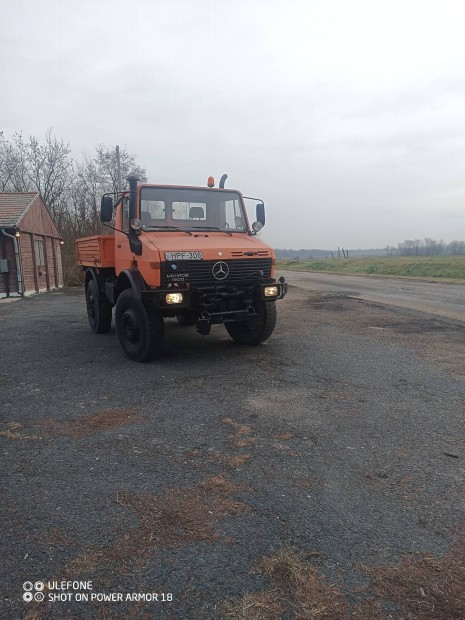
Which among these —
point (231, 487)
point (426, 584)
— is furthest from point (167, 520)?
point (426, 584)

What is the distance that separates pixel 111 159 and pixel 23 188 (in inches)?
298

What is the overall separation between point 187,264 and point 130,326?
1.46m

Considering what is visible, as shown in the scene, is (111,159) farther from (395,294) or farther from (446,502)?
(446,502)

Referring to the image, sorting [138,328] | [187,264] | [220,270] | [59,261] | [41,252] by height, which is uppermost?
[41,252]

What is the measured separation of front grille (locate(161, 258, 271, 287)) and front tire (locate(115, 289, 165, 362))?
652 millimetres

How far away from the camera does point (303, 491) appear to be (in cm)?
313

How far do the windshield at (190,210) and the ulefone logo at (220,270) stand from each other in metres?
1.02

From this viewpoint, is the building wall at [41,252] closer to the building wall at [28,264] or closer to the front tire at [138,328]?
the building wall at [28,264]

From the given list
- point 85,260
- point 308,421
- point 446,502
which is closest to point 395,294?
point 85,260

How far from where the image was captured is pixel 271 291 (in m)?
7.05

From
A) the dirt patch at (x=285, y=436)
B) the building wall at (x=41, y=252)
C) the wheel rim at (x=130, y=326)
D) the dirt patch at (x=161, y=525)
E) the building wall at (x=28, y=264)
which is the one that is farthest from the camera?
the building wall at (x=41, y=252)

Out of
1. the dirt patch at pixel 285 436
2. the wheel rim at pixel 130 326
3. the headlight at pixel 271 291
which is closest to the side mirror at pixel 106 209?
the wheel rim at pixel 130 326

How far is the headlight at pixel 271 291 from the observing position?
7.00 metres

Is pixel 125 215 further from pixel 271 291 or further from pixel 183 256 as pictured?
pixel 271 291
